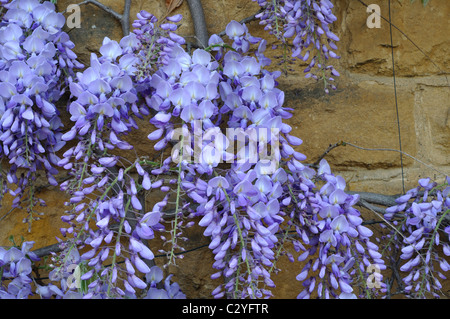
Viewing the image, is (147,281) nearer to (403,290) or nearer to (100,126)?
(100,126)

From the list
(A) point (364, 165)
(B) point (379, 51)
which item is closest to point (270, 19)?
(B) point (379, 51)

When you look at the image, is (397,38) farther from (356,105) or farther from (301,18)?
(301,18)

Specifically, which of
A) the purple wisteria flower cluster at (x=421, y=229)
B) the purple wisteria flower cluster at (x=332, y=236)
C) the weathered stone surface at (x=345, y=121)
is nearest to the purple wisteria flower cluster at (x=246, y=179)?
the purple wisteria flower cluster at (x=332, y=236)

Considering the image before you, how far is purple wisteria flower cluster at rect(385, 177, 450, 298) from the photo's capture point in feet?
4.63

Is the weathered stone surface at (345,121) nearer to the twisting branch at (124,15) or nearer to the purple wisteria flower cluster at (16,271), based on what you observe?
the twisting branch at (124,15)

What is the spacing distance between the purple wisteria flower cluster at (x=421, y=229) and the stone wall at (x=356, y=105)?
13 centimetres

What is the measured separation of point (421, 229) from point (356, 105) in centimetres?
39

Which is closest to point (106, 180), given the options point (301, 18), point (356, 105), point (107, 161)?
point (107, 161)

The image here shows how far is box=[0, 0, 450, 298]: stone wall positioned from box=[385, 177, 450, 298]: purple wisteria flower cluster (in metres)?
0.13

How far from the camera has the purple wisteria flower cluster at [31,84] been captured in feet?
4.47

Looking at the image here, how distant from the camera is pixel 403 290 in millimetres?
1494

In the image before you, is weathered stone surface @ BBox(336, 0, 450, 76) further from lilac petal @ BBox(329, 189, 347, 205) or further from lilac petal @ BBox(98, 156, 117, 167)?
lilac petal @ BBox(98, 156, 117, 167)

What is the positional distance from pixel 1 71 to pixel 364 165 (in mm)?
968
